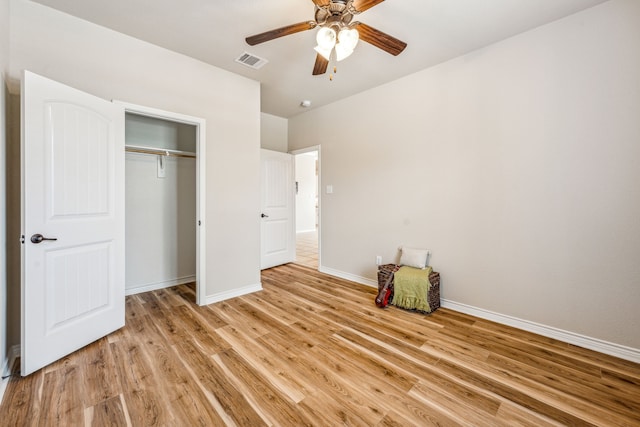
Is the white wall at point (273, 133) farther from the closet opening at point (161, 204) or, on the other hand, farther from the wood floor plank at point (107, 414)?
the wood floor plank at point (107, 414)

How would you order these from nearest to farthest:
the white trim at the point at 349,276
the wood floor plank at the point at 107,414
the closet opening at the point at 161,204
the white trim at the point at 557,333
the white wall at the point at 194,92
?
the wood floor plank at the point at 107,414 → the white trim at the point at 557,333 → the white wall at the point at 194,92 → the closet opening at the point at 161,204 → the white trim at the point at 349,276

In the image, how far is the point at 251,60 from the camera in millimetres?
2934

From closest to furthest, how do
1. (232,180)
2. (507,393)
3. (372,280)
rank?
(507,393) < (232,180) < (372,280)

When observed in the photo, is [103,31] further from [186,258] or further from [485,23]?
[485,23]

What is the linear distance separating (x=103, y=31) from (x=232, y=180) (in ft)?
5.73

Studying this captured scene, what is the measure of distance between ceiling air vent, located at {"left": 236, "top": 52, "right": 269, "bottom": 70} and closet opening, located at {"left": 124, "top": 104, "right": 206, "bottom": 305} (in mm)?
808

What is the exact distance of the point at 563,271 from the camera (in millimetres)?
2307

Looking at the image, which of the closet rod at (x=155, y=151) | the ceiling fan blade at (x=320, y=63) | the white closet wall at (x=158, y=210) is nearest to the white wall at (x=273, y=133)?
the white closet wall at (x=158, y=210)

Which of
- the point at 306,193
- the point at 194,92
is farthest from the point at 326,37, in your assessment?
the point at 306,193

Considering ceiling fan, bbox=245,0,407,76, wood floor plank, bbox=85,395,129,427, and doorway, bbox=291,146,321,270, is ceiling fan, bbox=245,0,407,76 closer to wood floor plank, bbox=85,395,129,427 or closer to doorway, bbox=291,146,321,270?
wood floor plank, bbox=85,395,129,427

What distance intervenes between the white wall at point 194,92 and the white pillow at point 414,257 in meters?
1.88

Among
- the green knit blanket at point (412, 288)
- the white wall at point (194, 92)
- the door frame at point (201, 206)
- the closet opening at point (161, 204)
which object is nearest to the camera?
the white wall at point (194, 92)

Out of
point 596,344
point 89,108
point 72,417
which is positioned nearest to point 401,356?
point 596,344

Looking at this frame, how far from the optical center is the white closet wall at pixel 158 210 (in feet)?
11.2
